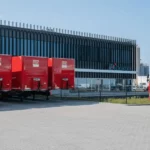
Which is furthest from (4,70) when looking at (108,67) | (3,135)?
(108,67)

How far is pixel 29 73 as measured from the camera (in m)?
26.4

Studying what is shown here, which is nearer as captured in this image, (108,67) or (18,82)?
(18,82)

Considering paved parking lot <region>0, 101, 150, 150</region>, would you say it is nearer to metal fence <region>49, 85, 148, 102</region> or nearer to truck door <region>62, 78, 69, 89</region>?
metal fence <region>49, 85, 148, 102</region>

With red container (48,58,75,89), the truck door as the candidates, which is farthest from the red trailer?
the truck door

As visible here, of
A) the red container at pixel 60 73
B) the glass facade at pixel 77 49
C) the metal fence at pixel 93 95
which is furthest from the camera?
the glass facade at pixel 77 49

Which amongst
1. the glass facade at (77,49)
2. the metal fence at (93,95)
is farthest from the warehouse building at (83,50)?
the metal fence at (93,95)

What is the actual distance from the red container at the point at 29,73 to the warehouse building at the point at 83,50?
3065cm

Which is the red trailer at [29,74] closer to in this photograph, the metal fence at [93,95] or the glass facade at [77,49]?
the metal fence at [93,95]

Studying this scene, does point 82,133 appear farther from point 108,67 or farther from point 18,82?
point 108,67

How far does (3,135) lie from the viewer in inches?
435

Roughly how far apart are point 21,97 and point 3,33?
104 feet

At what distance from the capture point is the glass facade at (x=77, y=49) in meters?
58.2

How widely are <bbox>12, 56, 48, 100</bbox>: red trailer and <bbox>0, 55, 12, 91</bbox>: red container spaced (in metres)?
0.98

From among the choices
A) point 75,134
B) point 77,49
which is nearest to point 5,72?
point 75,134
